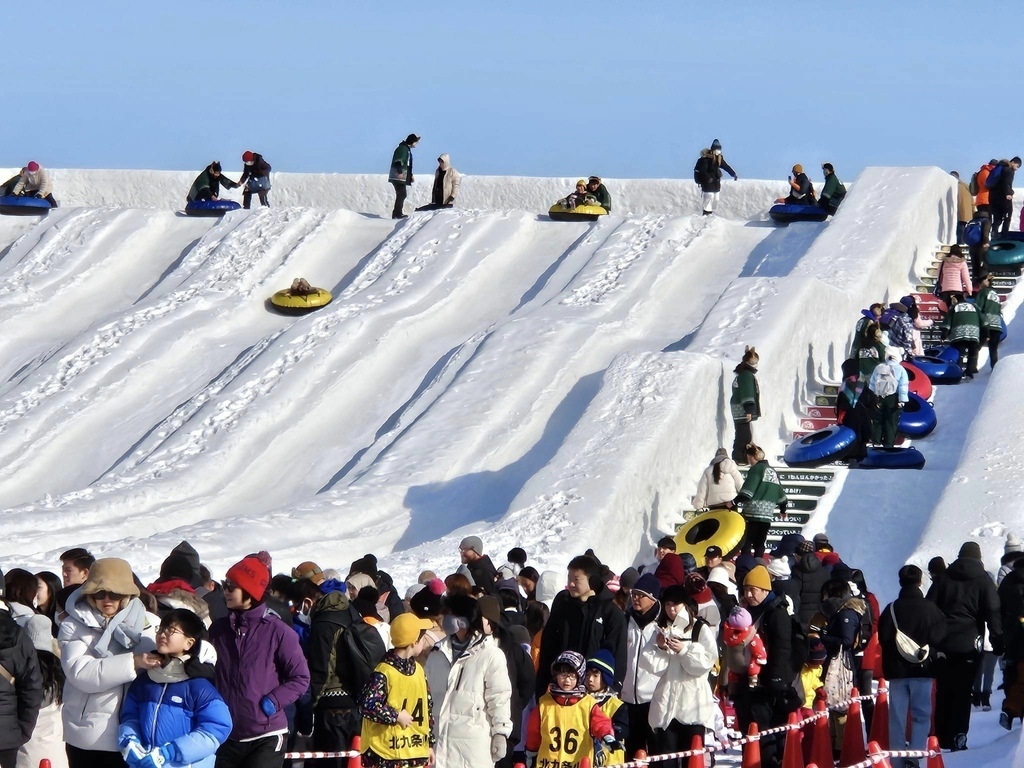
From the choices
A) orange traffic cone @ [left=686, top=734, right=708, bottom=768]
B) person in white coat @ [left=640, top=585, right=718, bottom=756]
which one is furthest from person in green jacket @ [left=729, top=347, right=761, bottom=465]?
orange traffic cone @ [left=686, top=734, right=708, bottom=768]

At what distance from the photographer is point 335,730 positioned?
28.2 ft

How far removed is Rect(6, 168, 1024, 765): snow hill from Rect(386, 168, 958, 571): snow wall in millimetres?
34

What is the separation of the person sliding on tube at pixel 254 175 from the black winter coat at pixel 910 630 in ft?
58.5

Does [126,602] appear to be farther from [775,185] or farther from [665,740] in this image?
[775,185]

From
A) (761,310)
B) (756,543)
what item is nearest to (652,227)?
(761,310)

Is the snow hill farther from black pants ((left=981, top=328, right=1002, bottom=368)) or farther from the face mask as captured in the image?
the face mask

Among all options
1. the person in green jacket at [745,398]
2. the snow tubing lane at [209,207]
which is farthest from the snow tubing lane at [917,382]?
the snow tubing lane at [209,207]

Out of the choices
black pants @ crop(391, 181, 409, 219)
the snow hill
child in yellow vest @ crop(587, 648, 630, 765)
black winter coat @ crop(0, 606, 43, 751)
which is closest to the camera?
black winter coat @ crop(0, 606, 43, 751)

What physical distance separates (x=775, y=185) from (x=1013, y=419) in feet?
33.4

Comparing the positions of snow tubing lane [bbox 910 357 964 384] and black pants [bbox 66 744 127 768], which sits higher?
snow tubing lane [bbox 910 357 964 384]

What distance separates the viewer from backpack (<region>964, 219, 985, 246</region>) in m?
21.7

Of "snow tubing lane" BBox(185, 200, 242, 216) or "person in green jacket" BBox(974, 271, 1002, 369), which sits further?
"snow tubing lane" BBox(185, 200, 242, 216)

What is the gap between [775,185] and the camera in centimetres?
2570

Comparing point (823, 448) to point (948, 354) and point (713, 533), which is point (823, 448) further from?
point (948, 354)
